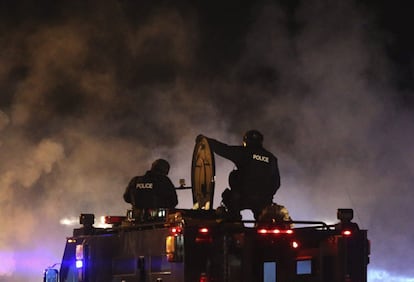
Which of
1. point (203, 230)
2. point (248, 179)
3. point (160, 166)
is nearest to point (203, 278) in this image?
point (203, 230)

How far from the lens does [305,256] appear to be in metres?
10.1

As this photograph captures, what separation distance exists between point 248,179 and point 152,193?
1.68 metres

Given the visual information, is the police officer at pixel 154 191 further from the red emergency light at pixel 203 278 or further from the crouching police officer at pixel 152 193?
the red emergency light at pixel 203 278

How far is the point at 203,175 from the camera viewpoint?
11.8 metres

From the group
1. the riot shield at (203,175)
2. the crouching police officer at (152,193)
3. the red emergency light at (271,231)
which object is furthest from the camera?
the crouching police officer at (152,193)

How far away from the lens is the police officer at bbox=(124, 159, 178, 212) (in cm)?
1209

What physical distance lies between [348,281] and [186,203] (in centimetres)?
846

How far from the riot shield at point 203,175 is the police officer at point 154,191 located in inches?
16.7

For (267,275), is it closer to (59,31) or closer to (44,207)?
(44,207)

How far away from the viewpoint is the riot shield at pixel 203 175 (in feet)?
37.5

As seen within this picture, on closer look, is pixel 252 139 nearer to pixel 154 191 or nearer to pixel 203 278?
pixel 154 191

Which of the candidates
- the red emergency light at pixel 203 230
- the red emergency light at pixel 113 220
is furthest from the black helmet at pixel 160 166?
the red emergency light at pixel 203 230

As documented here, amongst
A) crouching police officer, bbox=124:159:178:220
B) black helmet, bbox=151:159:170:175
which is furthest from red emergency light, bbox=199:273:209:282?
black helmet, bbox=151:159:170:175

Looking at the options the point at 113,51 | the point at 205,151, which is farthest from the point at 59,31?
the point at 205,151
